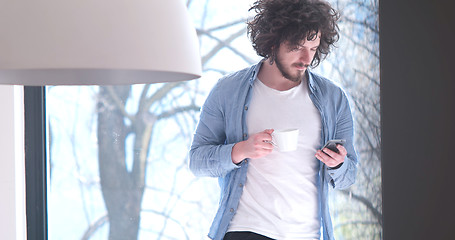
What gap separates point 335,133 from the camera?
5.97 feet

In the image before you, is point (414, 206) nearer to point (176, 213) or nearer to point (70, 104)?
point (176, 213)

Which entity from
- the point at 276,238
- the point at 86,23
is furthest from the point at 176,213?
the point at 86,23

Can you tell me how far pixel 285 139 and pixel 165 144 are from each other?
1.12 m

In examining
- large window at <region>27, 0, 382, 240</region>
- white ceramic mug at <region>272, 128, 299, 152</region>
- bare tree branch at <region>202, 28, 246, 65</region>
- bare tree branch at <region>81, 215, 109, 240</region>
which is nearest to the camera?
white ceramic mug at <region>272, 128, 299, 152</region>

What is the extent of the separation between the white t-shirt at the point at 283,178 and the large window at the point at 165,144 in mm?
685

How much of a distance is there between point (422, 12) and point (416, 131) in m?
0.49

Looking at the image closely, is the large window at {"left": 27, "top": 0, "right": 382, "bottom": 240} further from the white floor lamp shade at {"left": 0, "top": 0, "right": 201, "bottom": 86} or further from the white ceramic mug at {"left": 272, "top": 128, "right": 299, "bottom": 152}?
the white floor lamp shade at {"left": 0, "top": 0, "right": 201, "bottom": 86}

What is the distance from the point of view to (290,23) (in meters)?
1.78

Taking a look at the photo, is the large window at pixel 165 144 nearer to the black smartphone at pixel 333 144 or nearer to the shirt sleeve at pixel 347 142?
the shirt sleeve at pixel 347 142

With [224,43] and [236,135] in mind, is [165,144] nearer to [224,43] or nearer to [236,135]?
[224,43]

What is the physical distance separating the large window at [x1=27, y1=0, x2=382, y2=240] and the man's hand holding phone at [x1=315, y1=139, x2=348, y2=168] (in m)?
0.76

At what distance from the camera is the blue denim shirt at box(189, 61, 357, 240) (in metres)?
1.73

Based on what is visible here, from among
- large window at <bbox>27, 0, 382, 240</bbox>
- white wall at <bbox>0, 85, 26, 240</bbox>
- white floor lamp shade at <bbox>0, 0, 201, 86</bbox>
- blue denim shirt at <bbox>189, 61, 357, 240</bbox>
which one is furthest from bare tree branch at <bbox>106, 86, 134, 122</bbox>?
white floor lamp shade at <bbox>0, 0, 201, 86</bbox>

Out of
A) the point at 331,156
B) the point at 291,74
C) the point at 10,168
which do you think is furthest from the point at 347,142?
the point at 10,168
